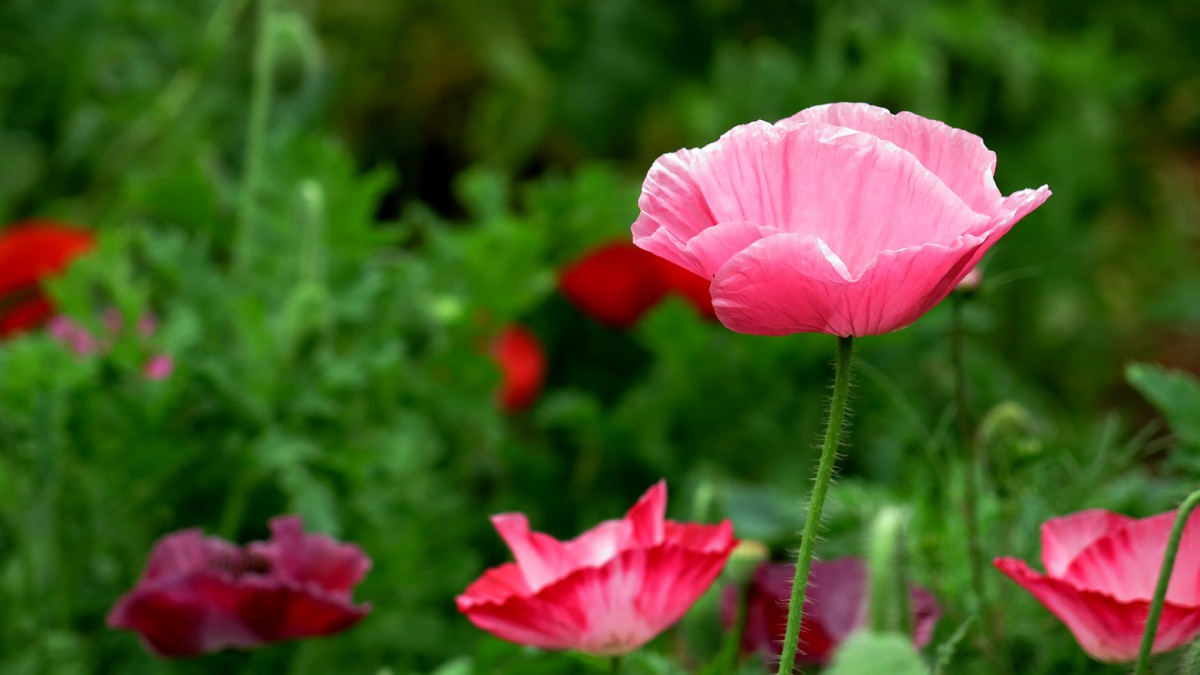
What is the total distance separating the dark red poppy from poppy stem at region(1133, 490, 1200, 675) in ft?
2.69

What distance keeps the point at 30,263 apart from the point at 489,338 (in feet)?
1.29

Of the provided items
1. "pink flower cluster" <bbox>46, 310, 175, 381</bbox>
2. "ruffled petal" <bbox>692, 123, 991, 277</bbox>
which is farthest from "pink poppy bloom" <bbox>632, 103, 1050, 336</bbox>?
"pink flower cluster" <bbox>46, 310, 175, 381</bbox>

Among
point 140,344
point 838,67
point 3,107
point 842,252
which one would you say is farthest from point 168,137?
point 842,252

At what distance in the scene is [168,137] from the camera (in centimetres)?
156

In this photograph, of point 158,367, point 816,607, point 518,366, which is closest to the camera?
point 816,607

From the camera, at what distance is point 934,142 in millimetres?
460

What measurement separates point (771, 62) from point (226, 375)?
2.96ft

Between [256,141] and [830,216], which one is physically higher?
[256,141]

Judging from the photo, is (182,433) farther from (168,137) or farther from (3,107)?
(3,107)

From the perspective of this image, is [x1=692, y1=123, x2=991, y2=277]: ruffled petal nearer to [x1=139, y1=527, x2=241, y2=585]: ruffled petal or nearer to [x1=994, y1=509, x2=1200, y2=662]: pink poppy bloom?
[x1=994, y1=509, x2=1200, y2=662]: pink poppy bloom

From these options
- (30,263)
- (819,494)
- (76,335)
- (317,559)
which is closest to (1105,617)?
(819,494)

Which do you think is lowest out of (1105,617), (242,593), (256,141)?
(1105,617)

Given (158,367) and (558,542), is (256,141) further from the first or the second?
(558,542)

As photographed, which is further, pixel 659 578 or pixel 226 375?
pixel 226 375
